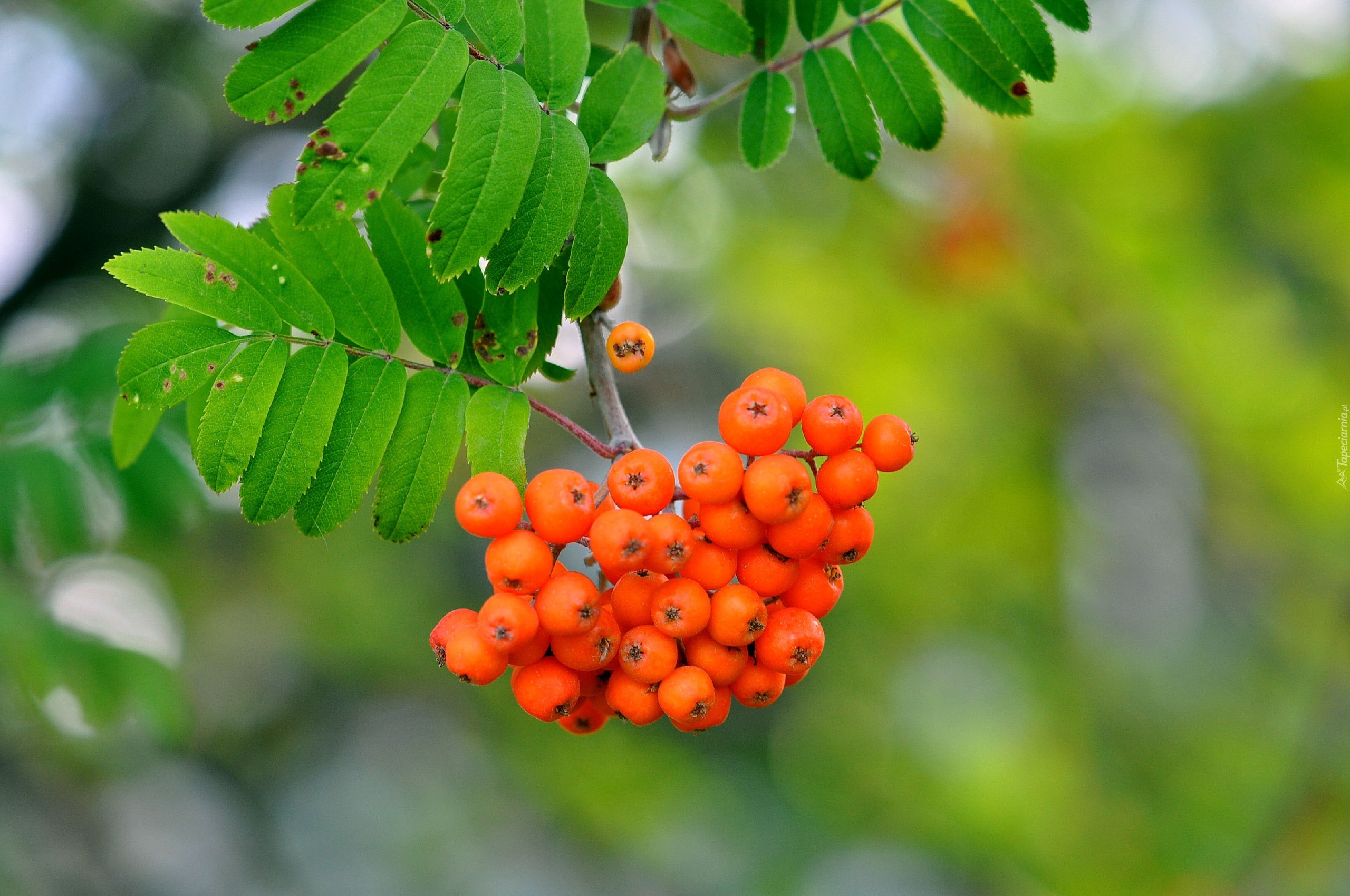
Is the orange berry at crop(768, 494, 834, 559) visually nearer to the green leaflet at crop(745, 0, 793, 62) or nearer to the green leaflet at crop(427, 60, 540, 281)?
the green leaflet at crop(427, 60, 540, 281)

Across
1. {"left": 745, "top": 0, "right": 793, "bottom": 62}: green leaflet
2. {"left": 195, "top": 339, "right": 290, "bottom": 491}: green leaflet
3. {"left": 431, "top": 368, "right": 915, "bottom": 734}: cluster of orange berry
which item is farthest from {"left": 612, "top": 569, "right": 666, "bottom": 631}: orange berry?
{"left": 745, "top": 0, "right": 793, "bottom": 62}: green leaflet

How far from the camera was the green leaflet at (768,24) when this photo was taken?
72.1 inches

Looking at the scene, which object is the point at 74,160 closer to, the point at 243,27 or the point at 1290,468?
the point at 243,27

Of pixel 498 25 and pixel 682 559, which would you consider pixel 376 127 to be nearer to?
pixel 498 25

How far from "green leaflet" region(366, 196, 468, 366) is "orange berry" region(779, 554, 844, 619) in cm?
77

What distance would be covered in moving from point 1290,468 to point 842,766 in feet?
20.5

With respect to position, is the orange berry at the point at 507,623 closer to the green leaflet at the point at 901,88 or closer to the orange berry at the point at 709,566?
the orange berry at the point at 709,566

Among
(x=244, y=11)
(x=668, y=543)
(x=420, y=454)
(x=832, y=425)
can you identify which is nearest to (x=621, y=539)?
(x=668, y=543)

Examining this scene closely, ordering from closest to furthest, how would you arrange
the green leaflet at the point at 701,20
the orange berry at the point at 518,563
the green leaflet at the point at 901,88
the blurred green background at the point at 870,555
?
the orange berry at the point at 518,563
the green leaflet at the point at 701,20
the green leaflet at the point at 901,88
the blurred green background at the point at 870,555

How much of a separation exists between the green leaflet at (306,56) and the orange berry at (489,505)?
63 cm

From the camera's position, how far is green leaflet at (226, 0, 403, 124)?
4.06 ft

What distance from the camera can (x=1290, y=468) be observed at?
7.06 meters

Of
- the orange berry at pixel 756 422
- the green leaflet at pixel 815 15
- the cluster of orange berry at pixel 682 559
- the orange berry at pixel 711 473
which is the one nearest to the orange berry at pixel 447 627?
the cluster of orange berry at pixel 682 559

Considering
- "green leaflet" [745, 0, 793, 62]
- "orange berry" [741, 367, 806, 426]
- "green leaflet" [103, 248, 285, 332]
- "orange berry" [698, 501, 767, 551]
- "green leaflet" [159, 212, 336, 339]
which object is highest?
"green leaflet" [745, 0, 793, 62]
